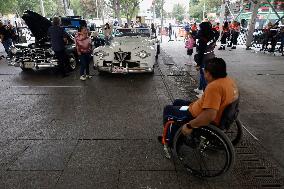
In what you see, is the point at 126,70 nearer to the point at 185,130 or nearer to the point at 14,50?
the point at 14,50

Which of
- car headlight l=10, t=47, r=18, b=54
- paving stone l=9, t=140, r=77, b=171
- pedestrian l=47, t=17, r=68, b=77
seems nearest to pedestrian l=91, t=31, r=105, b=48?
pedestrian l=47, t=17, r=68, b=77

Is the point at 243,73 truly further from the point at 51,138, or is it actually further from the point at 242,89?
the point at 51,138

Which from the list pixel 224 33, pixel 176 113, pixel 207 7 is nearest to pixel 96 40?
pixel 224 33

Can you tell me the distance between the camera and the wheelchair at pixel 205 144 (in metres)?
2.74

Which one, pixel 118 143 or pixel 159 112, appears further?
pixel 159 112

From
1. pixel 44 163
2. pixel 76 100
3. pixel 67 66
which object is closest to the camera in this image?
pixel 44 163

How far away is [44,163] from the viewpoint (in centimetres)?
327

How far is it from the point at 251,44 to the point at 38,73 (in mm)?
13449

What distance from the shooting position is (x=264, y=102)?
5742mm

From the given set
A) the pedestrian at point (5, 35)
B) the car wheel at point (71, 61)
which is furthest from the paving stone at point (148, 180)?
the pedestrian at point (5, 35)

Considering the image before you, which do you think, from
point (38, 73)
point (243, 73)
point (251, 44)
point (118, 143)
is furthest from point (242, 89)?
point (251, 44)

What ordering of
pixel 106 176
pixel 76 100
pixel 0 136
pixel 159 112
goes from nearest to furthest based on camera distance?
pixel 106 176, pixel 0 136, pixel 159 112, pixel 76 100

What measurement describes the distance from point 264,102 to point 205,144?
356cm

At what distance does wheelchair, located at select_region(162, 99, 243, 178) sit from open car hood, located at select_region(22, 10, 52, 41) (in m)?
6.83
